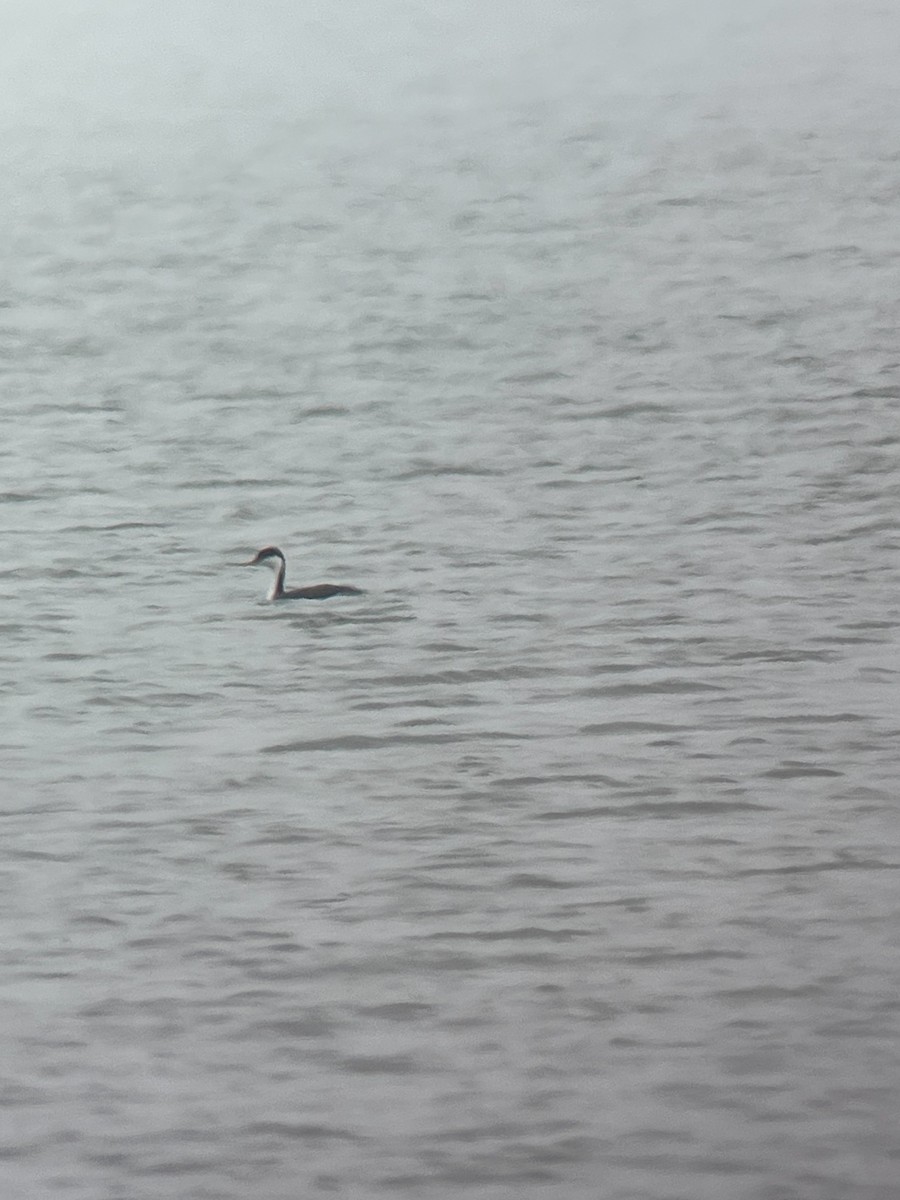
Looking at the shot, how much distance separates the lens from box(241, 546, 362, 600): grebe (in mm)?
7246

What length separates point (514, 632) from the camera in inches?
271

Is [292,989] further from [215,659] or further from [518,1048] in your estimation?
[215,659]

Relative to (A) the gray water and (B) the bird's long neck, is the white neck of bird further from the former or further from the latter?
(A) the gray water

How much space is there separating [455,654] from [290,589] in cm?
81

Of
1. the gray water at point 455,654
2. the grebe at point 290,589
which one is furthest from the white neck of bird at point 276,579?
the gray water at point 455,654

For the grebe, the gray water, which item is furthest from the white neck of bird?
the gray water

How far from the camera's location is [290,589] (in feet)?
24.0

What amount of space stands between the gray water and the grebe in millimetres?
86

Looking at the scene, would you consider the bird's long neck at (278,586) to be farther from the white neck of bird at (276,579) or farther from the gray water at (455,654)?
the gray water at (455,654)

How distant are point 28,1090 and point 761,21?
1236cm

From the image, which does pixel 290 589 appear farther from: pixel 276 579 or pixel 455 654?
pixel 455 654

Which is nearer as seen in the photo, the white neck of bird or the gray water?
the gray water

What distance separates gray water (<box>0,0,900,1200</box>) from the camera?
14.1ft

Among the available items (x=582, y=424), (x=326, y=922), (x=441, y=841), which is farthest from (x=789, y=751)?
(x=582, y=424)
